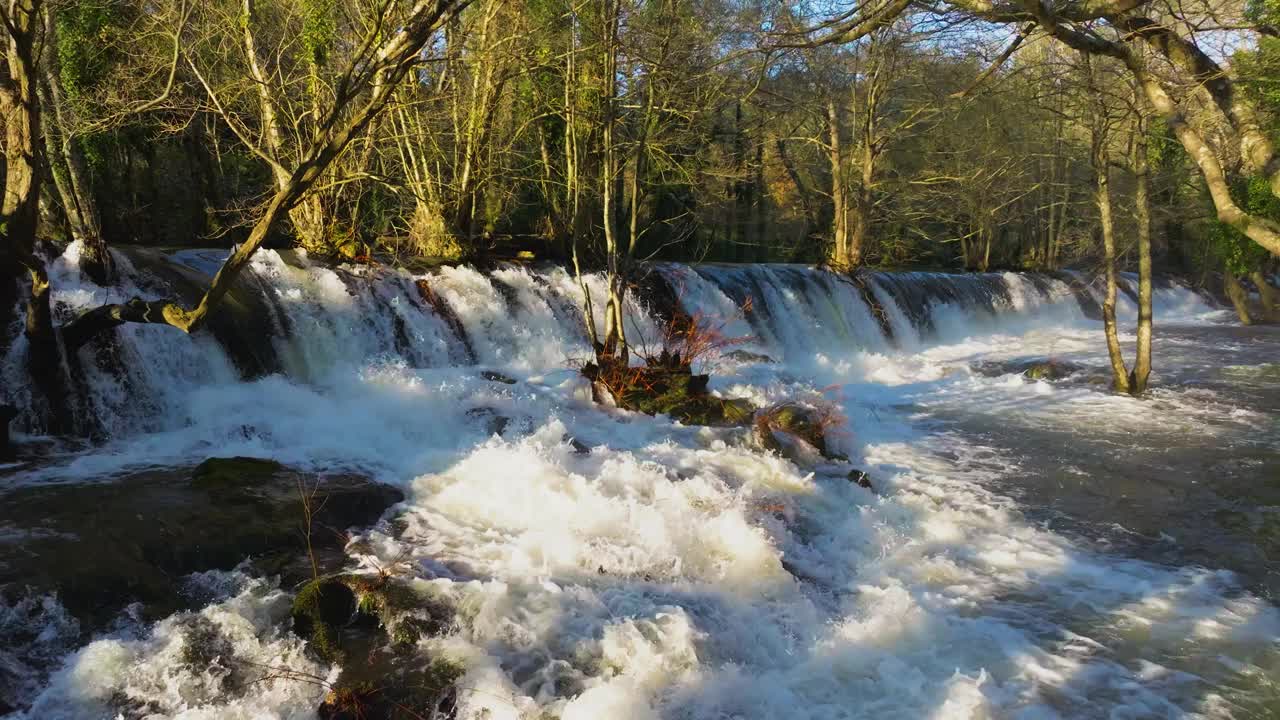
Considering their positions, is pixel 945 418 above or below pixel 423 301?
below

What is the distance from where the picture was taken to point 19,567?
3.80 meters

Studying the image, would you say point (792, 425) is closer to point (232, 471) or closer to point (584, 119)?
point (232, 471)

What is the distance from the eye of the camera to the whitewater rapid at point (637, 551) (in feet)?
11.5

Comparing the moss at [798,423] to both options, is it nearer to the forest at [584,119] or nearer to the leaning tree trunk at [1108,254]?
the forest at [584,119]

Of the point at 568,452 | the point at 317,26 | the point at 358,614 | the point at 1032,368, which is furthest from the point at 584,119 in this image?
the point at 358,614

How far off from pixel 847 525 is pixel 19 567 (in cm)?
535

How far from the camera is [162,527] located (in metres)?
4.44

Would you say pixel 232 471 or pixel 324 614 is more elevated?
pixel 232 471

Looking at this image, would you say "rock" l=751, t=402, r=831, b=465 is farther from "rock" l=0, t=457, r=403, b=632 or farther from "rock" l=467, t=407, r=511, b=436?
"rock" l=0, t=457, r=403, b=632

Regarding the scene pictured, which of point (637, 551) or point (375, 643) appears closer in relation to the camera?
point (375, 643)

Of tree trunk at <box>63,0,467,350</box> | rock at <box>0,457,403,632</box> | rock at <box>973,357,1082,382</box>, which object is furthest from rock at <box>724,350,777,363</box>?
tree trunk at <box>63,0,467,350</box>

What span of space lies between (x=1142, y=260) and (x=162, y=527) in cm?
1122

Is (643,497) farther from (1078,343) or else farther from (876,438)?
(1078,343)

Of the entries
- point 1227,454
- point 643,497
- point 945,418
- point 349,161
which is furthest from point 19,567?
point 1227,454
